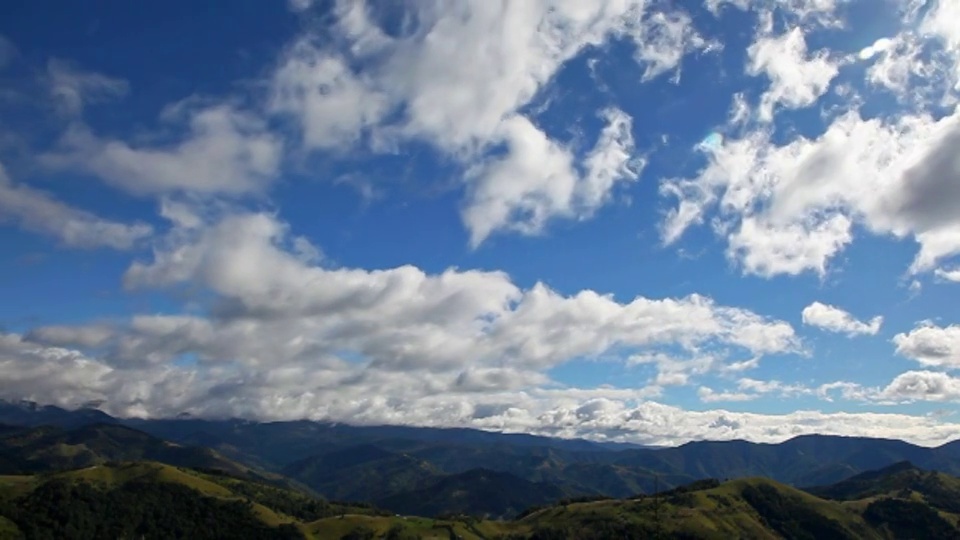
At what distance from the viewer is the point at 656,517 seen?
6259cm
